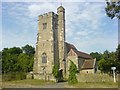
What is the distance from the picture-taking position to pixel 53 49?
41.6 m

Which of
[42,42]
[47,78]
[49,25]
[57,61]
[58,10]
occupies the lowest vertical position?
[47,78]

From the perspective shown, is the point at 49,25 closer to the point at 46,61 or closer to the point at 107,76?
the point at 46,61

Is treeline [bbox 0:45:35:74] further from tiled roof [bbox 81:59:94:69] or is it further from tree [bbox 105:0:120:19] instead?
tree [bbox 105:0:120:19]

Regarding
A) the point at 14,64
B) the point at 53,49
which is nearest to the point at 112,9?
the point at 53,49

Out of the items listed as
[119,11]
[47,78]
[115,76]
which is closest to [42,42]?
[47,78]

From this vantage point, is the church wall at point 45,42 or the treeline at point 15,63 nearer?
the treeline at point 15,63

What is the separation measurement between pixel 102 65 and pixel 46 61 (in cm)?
1265

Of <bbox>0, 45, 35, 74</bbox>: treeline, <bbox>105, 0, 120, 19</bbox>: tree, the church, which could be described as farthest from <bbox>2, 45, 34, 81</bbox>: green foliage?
<bbox>105, 0, 120, 19</bbox>: tree

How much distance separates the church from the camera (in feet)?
137

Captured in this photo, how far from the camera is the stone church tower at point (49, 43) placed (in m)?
41.5

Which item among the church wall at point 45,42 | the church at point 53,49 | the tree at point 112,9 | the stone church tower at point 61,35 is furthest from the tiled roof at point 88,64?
the tree at point 112,9

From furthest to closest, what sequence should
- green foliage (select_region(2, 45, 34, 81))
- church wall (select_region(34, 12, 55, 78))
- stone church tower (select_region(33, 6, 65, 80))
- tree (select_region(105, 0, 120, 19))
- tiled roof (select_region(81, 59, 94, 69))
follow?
tiled roof (select_region(81, 59, 94, 69))
stone church tower (select_region(33, 6, 65, 80))
church wall (select_region(34, 12, 55, 78))
green foliage (select_region(2, 45, 34, 81))
tree (select_region(105, 0, 120, 19))

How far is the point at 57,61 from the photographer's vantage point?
4216cm

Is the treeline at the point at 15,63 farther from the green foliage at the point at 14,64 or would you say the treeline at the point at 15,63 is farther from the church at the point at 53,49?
the church at the point at 53,49
